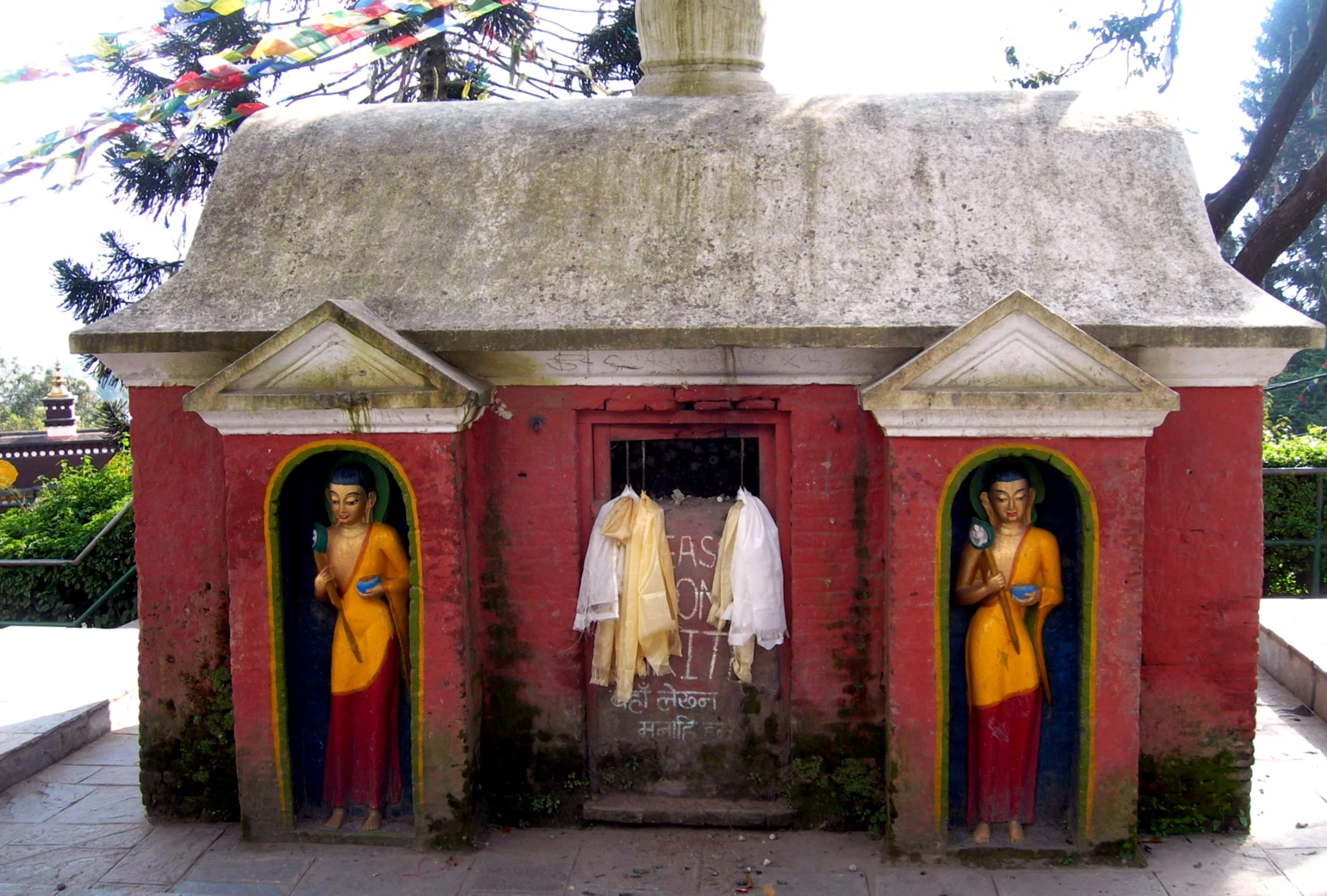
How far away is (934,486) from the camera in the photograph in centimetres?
580

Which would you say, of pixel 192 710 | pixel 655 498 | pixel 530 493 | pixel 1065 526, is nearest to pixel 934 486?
pixel 1065 526

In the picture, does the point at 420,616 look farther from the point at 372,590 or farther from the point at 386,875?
the point at 386,875

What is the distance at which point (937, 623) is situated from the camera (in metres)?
5.89

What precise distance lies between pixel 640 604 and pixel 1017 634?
210 centimetres

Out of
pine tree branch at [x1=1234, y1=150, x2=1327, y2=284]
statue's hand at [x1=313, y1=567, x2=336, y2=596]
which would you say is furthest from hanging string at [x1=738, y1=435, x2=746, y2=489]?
pine tree branch at [x1=1234, y1=150, x2=1327, y2=284]

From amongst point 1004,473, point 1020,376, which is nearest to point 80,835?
point 1004,473

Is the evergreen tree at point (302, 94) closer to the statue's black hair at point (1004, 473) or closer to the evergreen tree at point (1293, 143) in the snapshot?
the statue's black hair at point (1004, 473)

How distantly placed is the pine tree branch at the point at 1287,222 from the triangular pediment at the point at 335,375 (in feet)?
33.4

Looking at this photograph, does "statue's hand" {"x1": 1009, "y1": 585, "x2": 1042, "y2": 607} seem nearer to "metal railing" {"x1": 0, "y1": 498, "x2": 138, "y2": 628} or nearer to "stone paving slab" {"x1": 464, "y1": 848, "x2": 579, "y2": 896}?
"stone paving slab" {"x1": 464, "y1": 848, "x2": 579, "y2": 896}

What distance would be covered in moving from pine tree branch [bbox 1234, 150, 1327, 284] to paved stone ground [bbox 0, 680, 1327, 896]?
7.91 metres

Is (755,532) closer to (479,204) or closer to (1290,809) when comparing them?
(479,204)

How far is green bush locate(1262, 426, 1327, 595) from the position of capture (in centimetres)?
1252

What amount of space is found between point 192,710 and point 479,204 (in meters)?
3.60

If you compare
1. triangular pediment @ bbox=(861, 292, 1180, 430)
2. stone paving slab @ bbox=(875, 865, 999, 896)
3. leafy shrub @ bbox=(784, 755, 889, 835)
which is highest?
triangular pediment @ bbox=(861, 292, 1180, 430)
